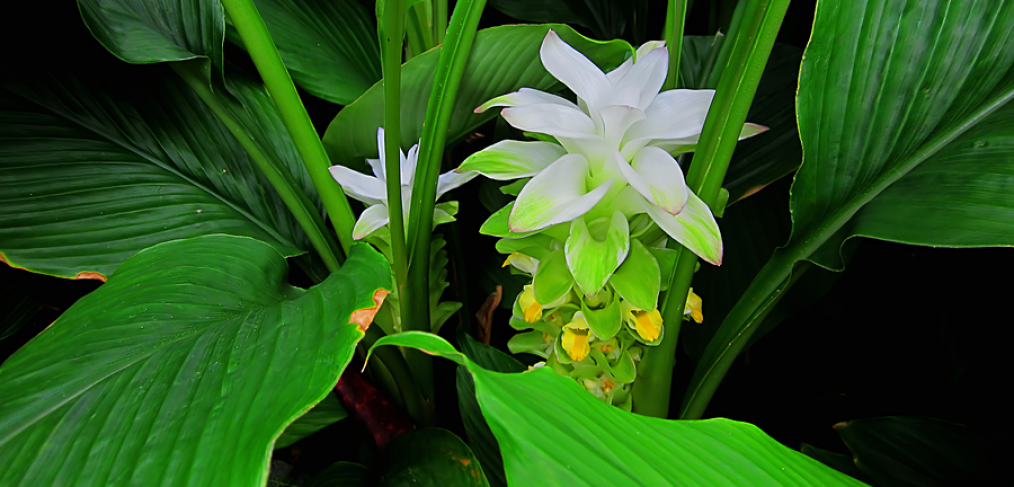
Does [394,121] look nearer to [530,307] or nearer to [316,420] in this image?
[530,307]

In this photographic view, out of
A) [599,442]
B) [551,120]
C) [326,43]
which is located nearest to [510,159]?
[551,120]

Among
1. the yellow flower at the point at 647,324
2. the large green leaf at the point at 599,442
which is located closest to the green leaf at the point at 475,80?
the yellow flower at the point at 647,324

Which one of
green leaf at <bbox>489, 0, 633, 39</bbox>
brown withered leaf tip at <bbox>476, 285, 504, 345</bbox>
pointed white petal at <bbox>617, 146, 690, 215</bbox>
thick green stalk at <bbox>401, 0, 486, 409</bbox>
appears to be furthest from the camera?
green leaf at <bbox>489, 0, 633, 39</bbox>

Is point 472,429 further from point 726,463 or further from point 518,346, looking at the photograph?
point 726,463

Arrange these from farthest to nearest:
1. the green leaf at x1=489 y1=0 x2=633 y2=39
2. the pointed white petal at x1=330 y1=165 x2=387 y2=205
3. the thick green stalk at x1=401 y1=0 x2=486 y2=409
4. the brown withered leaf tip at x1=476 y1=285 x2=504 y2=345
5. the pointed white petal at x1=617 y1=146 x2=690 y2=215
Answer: the green leaf at x1=489 y1=0 x2=633 y2=39 → the brown withered leaf tip at x1=476 y1=285 x2=504 y2=345 → the pointed white petal at x1=330 y1=165 x2=387 y2=205 → the thick green stalk at x1=401 y1=0 x2=486 y2=409 → the pointed white petal at x1=617 y1=146 x2=690 y2=215

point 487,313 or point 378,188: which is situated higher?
point 378,188

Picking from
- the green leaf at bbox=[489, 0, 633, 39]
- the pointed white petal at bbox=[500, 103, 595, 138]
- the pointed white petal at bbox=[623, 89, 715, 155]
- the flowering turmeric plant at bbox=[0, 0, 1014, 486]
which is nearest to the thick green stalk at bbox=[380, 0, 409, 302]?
the flowering turmeric plant at bbox=[0, 0, 1014, 486]

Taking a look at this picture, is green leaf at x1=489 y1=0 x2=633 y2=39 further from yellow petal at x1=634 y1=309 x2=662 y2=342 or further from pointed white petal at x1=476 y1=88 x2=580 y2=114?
yellow petal at x1=634 y1=309 x2=662 y2=342
